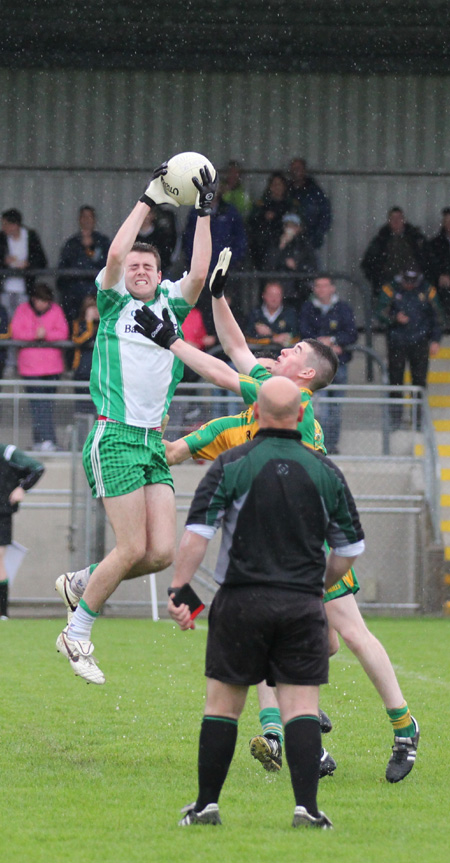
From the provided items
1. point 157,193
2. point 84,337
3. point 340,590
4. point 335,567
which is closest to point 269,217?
point 84,337

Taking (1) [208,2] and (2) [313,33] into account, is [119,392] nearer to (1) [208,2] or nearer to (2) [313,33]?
(1) [208,2]

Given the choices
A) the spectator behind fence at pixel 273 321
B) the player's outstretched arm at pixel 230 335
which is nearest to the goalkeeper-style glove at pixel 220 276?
the player's outstretched arm at pixel 230 335

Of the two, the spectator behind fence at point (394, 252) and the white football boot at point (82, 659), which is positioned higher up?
the spectator behind fence at point (394, 252)

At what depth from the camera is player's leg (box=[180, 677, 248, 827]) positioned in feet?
14.5

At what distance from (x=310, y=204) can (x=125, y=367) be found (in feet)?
34.7

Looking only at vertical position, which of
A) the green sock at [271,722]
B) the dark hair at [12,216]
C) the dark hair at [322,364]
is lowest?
the green sock at [271,722]

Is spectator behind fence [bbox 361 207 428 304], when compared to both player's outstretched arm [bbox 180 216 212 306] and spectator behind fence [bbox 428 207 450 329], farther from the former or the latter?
player's outstretched arm [bbox 180 216 212 306]

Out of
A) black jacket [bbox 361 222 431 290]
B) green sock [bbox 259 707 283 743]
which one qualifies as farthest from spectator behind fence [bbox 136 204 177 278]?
green sock [bbox 259 707 283 743]

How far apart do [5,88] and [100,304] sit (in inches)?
533

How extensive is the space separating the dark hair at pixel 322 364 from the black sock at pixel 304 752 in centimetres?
171

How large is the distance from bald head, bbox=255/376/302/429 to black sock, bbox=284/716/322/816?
1060 millimetres

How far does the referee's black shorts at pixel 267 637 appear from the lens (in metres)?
4.39

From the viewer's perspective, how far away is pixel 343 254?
19234 millimetres

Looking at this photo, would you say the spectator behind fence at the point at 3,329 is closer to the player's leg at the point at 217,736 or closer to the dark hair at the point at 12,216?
the dark hair at the point at 12,216
